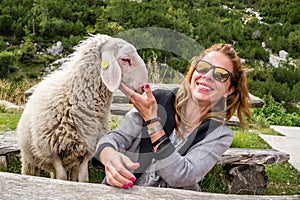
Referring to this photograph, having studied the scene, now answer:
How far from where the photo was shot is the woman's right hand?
5.14 ft

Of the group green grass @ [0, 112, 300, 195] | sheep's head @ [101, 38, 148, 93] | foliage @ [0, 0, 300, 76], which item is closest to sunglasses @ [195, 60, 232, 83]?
sheep's head @ [101, 38, 148, 93]

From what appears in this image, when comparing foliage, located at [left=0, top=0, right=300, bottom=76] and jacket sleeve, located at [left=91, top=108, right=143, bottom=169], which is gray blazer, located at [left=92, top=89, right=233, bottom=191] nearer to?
jacket sleeve, located at [left=91, top=108, right=143, bottom=169]

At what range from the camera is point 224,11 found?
27.5 m

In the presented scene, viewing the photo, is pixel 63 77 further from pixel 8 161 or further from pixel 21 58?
pixel 21 58

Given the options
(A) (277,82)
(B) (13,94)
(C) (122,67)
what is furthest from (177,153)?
(A) (277,82)

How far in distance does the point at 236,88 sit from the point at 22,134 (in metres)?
1.55

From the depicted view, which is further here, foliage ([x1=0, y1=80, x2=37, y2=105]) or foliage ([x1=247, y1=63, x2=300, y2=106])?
foliage ([x1=247, y1=63, x2=300, y2=106])

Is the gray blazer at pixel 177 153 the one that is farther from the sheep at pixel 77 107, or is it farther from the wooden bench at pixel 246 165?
the wooden bench at pixel 246 165

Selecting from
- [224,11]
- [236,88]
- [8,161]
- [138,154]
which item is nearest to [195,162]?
[138,154]

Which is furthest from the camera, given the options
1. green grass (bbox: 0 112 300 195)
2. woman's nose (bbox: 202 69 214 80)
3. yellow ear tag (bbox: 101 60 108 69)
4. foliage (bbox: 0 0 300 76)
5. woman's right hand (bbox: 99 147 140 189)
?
foliage (bbox: 0 0 300 76)

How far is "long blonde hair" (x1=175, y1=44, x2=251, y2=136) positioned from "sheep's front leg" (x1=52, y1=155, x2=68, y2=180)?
3.30 feet

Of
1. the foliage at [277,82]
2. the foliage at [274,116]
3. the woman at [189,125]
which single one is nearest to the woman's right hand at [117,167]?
the woman at [189,125]

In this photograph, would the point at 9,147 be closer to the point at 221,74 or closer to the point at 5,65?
the point at 221,74

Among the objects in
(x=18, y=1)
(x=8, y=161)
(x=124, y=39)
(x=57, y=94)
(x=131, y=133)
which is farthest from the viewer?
(x=18, y=1)
